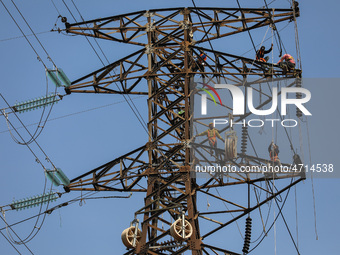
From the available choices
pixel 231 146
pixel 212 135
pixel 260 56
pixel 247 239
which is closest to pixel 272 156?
pixel 231 146

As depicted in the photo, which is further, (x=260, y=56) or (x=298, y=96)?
(x=260, y=56)

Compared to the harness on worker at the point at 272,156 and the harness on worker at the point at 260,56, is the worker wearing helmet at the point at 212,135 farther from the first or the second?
the harness on worker at the point at 260,56

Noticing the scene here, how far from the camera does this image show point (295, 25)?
5297cm

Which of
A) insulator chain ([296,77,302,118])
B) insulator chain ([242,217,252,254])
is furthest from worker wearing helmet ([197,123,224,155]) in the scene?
insulator chain ([242,217,252,254])

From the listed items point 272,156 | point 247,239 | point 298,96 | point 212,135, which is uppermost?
point 298,96

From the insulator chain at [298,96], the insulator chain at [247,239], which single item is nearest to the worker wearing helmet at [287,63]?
the insulator chain at [298,96]

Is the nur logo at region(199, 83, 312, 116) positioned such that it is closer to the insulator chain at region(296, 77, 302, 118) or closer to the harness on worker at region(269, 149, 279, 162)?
the insulator chain at region(296, 77, 302, 118)

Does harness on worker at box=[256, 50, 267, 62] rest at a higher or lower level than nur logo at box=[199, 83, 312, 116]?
higher

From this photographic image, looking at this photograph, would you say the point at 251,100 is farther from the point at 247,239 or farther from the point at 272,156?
the point at 247,239

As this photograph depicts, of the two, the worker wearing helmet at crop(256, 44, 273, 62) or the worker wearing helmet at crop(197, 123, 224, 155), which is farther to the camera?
the worker wearing helmet at crop(256, 44, 273, 62)

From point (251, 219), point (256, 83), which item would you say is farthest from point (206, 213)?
point (256, 83)

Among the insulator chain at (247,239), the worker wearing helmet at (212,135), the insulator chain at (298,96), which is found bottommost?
the insulator chain at (247,239)

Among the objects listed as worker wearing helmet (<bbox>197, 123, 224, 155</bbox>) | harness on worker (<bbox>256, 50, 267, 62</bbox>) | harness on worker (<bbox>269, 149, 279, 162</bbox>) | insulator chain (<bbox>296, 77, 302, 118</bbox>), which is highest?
harness on worker (<bbox>256, 50, 267, 62</bbox>)

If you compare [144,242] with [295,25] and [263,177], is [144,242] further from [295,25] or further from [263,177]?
[295,25]
